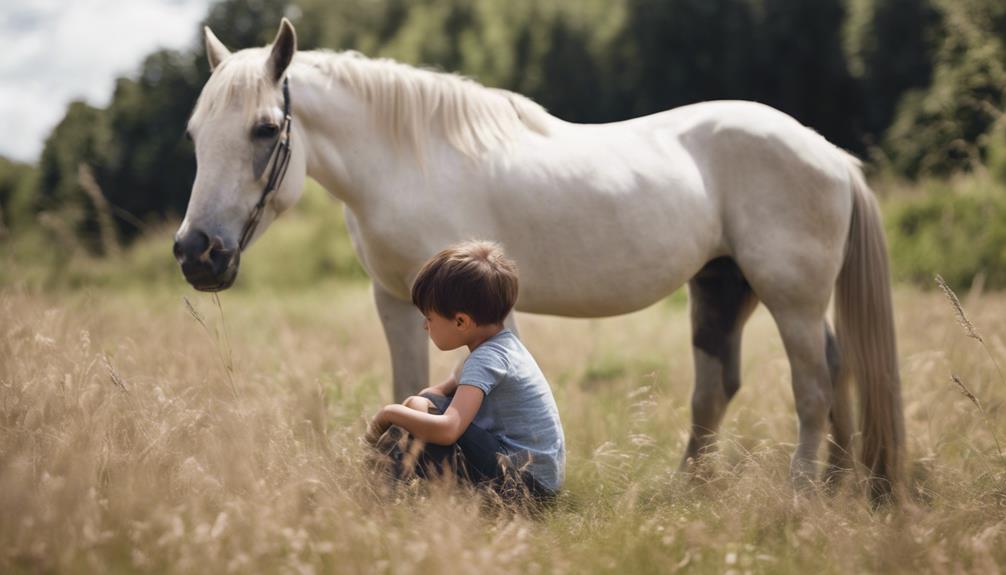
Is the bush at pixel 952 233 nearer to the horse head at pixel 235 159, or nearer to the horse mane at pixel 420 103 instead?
the horse mane at pixel 420 103

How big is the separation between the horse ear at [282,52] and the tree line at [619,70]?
1098 centimetres

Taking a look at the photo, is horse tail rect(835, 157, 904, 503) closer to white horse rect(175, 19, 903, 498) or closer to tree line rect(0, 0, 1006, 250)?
white horse rect(175, 19, 903, 498)

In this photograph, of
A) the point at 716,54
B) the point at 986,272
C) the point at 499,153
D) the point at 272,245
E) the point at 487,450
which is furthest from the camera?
the point at 716,54

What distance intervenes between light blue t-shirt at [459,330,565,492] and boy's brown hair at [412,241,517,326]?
0.12 m

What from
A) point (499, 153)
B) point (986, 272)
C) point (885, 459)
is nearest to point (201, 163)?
point (499, 153)

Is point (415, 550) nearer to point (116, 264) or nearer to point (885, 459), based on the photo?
point (885, 459)

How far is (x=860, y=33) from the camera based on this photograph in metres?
16.0

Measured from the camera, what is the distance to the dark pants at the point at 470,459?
2.56 m

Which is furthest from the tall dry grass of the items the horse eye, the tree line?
the tree line

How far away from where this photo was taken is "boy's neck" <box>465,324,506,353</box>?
2600 millimetres

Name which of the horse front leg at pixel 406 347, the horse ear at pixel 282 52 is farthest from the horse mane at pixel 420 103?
the horse front leg at pixel 406 347

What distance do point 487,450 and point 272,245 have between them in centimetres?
1122

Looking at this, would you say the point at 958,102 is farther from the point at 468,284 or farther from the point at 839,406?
the point at 468,284

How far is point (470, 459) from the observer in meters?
2.62
